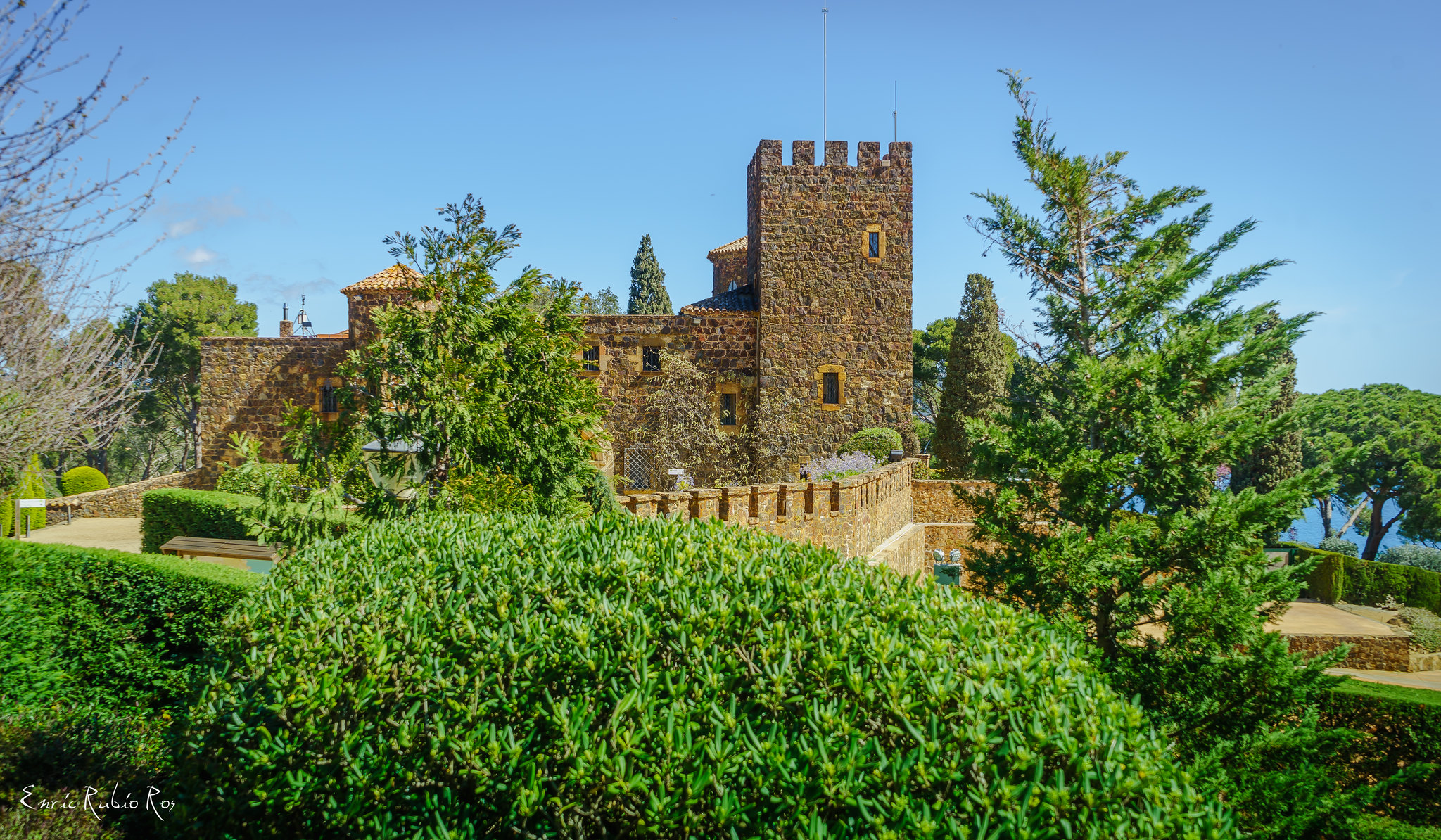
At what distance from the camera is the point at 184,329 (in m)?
33.1

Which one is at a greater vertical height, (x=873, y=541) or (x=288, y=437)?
(x=288, y=437)

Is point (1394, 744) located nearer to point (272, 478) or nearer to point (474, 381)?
point (474, 381)

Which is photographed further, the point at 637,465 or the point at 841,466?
the point at 637,465

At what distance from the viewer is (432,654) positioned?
3.01 meters

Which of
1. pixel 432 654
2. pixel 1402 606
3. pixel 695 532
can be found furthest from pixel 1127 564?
pixel 1402 606

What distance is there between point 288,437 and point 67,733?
9.86 ft

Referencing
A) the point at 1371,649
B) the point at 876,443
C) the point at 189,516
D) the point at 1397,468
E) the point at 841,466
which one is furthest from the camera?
the point at 1397,468

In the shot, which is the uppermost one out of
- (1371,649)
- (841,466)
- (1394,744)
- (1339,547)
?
(841,466)

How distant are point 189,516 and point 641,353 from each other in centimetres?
1076

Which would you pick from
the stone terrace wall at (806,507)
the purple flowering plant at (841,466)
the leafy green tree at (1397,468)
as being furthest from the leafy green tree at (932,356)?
the stone terrace wall at (806,507)

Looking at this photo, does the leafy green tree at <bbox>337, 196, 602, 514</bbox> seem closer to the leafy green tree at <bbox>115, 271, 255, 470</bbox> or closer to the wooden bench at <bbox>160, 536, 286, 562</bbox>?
the wooden bench at <bbox>160, 536, 286, 562</bbox>

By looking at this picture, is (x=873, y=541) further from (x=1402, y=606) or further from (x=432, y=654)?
(x=1402, y=606)

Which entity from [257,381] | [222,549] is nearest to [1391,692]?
[222,549]

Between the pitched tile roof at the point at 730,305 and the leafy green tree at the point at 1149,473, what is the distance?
478 inches
